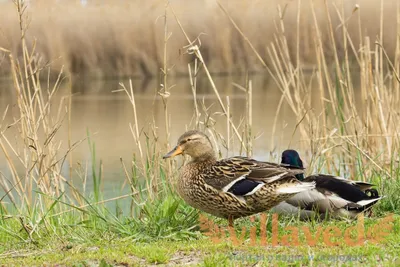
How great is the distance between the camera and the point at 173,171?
Answer: 5.96m

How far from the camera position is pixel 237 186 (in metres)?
4.62

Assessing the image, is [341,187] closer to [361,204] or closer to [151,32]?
[361,204]

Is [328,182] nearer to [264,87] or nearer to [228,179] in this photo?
[228,179]

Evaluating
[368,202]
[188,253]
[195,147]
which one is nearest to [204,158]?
[195,147]

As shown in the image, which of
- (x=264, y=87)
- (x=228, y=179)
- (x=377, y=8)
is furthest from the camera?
(x=264, y=87)

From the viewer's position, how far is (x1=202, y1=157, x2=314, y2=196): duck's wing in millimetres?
4609

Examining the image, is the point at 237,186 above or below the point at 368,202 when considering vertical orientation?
above

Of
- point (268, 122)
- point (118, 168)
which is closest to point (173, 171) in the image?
point (118, 168)

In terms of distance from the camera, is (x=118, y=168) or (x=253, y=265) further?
(x=118, y=168)

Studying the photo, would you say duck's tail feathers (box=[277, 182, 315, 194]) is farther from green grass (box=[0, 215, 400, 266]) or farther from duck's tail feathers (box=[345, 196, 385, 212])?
duck's tail feathers (box=[345, 196, 385, 212])

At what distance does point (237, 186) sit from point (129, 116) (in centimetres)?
1022

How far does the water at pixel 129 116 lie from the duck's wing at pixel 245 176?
11.4 feet

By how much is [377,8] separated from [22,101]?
1222cm

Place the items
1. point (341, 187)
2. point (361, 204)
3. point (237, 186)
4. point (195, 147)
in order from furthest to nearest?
point (341, 187), point (361, 204), point (195, 147), point (237, 186)
